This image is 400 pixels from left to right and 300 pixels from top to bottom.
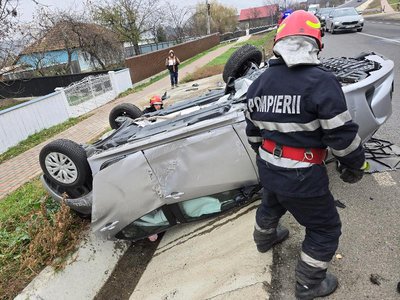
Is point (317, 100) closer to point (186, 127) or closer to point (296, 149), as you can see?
point (296, 149)

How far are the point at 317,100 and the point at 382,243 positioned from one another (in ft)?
4.75

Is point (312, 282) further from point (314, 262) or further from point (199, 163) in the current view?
point (199, 163)

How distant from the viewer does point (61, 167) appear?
3.44 m

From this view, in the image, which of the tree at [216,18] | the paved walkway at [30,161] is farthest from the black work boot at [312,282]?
the tree at [216,18]

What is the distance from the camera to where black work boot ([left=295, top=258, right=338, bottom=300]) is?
2.03 metres

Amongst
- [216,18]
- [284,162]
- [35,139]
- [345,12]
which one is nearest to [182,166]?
[284,162]

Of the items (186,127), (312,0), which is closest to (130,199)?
(186,127)

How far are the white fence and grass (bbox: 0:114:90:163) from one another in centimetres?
15

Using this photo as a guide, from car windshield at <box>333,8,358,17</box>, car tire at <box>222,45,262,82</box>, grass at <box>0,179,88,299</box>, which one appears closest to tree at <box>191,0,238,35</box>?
car windshield at <box>333,8,358,17</box>

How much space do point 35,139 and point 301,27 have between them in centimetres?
970

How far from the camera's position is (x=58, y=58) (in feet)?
76.5

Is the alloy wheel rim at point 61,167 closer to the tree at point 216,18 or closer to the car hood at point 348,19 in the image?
the car hood at point 348,19

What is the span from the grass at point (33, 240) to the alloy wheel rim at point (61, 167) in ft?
0.97

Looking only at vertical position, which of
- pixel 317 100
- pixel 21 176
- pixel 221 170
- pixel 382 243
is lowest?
pixel 21 176
